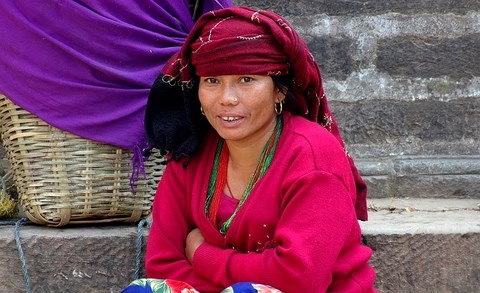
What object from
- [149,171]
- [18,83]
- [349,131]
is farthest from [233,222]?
[349,131]

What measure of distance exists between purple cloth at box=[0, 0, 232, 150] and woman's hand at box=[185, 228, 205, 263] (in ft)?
1.75

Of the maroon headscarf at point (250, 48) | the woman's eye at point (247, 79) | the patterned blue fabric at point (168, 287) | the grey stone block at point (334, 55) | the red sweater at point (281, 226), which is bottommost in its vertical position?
the patterned blue fabric at point (168, 287)

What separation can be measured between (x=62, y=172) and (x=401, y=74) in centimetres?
173

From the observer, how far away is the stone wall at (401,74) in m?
4.06

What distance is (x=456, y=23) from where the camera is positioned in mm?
4078

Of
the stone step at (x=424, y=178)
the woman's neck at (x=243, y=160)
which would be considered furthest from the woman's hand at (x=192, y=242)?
the stone step at (x=424, y=178)

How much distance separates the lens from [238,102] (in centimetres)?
260

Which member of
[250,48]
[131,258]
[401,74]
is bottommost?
[131,258]

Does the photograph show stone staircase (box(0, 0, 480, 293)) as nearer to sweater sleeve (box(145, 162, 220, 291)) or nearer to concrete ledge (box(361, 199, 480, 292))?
concrete ledge (box(361, 199, 480, 292))

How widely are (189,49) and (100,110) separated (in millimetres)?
636

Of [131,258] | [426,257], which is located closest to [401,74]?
[426,257]

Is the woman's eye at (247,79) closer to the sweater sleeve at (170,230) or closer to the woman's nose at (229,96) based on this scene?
the woman's nose at (229,96)

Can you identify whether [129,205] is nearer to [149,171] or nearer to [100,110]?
[149,171]

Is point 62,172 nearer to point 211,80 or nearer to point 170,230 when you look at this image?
point 170,230
